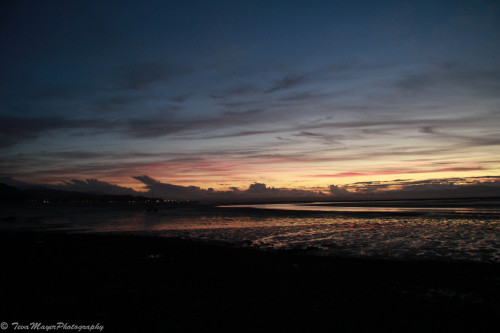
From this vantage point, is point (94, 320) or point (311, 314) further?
point (311, 314)

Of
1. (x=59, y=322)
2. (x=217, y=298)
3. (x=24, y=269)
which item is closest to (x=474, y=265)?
(x=217, y=298)

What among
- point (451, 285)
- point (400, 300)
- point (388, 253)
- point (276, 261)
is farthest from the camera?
point (388, 253)

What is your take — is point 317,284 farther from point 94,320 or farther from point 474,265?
point 474,265

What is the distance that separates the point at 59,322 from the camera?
8.52m

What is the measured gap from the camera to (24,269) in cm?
1470

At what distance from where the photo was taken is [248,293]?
11.3 metres

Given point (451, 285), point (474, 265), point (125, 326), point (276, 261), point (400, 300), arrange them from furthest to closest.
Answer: point (276, 261) → point (474, 265) → point (451, 285) → point (400, 300) → point (125, 326)

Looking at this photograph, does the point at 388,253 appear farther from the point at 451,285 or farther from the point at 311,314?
the point at 311,314

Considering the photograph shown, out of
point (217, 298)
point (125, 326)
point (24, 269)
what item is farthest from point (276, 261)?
point (24, 269)

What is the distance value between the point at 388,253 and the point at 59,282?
18539 mm

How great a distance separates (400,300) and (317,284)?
315 centimetres

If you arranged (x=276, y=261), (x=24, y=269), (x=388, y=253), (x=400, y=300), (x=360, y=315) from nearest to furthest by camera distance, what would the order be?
(x=360, y=315), (x=400, y=300), (x=24, y=269), (x=276, y=261), (x=388, y=253)

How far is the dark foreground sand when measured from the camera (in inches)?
342

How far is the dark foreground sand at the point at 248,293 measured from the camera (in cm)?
870
